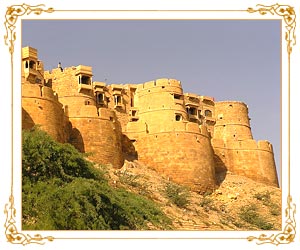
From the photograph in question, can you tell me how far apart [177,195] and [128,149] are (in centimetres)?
571

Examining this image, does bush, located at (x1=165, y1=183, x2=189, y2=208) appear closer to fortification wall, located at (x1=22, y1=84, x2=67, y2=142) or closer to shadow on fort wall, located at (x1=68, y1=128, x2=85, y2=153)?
shadow on fort wall, located at (x1=68, y1=128, x2=85, y2=153)

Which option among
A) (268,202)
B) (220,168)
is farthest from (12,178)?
(220,168)

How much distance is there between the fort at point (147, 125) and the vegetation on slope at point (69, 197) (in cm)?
744

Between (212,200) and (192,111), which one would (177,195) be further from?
(192,111)

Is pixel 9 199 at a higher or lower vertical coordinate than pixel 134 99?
lower

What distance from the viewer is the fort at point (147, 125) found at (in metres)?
25.3

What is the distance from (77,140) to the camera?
25516mm

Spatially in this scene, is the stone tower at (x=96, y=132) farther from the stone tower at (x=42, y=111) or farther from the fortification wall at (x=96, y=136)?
the stone tower at (x=42, y=111)
